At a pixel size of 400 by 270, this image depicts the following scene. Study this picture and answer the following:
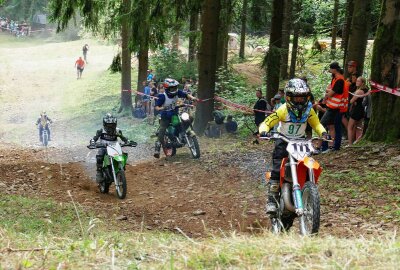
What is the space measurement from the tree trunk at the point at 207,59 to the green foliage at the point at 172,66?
11.4m

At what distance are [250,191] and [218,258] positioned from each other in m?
6.12

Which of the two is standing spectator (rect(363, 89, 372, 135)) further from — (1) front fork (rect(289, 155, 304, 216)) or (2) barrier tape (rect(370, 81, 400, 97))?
(1) front fork (rect(289, 155, 304, 216))

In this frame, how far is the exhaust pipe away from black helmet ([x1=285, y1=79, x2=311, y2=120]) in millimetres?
919

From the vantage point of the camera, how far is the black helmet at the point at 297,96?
681 centimetres

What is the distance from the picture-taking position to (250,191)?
33.4 ft

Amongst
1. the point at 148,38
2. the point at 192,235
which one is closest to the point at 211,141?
the point at 148,38

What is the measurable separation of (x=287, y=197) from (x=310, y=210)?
0.56 metres

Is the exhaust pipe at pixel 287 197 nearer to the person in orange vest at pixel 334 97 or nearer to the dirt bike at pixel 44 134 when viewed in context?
the person in orange vest at pixel 334 97

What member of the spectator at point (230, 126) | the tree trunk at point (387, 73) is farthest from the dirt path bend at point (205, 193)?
the spectator at point (230, 126)

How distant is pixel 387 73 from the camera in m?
11.0

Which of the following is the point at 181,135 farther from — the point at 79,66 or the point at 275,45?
the point at 79,66

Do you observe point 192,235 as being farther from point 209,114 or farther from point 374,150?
point 209,114

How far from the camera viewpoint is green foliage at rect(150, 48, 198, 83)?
2981 centimetres

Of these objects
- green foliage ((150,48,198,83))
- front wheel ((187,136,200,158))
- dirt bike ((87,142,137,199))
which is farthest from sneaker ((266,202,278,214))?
green foliage ((150,48,198,83))
